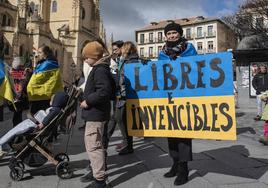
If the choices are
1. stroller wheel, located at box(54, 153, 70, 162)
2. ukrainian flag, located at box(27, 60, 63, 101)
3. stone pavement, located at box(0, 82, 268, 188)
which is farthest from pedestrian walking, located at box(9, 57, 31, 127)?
stroller wheel, located at box(54, 153, 70, 162)

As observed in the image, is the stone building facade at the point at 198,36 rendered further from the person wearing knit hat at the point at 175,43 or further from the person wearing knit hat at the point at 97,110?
the person wearing knit hat at the point at 97,110

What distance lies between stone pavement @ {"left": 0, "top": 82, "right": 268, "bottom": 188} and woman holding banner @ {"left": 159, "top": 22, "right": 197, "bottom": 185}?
6.4 inches

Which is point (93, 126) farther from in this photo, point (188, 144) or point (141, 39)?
point (141, 39)

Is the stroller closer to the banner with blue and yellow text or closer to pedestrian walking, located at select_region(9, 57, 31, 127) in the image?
the banner with blue and yellow text

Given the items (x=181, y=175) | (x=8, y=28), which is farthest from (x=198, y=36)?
(x=181, y=175)

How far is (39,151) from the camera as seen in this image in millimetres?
4699

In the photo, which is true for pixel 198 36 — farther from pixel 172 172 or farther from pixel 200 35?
pixel 172 172

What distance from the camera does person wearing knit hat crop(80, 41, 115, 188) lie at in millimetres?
4008

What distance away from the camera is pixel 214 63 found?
169 inches

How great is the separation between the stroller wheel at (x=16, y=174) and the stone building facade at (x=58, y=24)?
2240 inches

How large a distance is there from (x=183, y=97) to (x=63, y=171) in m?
1.95

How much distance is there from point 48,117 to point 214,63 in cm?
240

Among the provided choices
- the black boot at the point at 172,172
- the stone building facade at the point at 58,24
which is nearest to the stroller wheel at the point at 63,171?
the black boot at the point at 172,172

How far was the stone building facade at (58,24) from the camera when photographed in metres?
59.8
